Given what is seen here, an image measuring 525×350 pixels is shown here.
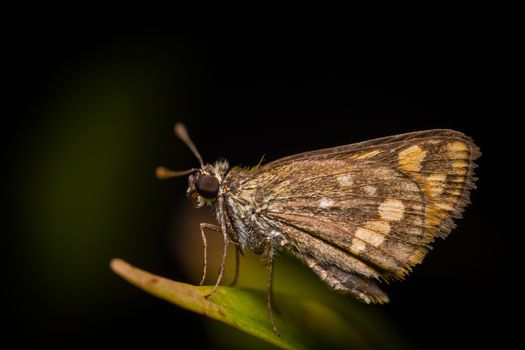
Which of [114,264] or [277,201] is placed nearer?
[114,264]

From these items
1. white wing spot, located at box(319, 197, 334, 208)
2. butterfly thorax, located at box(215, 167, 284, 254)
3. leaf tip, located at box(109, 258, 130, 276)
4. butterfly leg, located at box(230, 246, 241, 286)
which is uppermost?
white wing spot, located at box(319, 197, 334, 208)

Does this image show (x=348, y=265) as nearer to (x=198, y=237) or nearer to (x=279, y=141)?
(x=198, y=237)

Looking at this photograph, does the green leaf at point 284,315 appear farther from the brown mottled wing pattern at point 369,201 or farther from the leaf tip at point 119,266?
the brown mottled wing pattern at point 369,201

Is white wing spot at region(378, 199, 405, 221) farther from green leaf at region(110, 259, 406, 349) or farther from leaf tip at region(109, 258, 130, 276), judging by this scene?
leaf tip at region(109, 258, 130, 276)

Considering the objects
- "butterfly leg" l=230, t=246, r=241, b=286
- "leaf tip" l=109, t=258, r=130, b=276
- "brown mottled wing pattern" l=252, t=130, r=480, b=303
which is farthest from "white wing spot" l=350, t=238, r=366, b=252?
"leaf tip" l=109, t=258, r=130, b=276

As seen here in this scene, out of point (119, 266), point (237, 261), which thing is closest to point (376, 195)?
point (237, 261)

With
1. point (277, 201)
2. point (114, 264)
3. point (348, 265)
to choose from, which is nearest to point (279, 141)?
point (277, 201)

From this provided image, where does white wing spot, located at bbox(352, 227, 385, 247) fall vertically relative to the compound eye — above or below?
above
